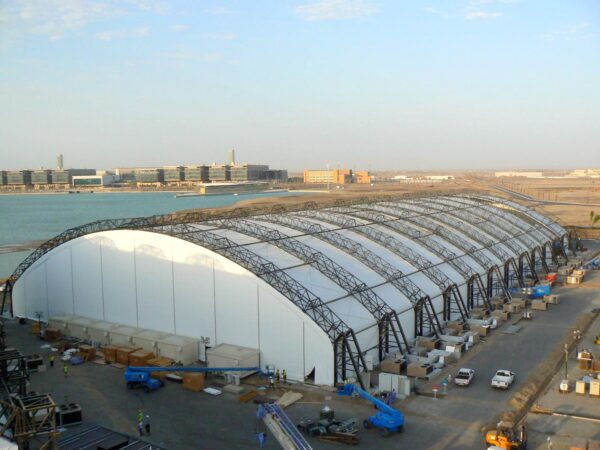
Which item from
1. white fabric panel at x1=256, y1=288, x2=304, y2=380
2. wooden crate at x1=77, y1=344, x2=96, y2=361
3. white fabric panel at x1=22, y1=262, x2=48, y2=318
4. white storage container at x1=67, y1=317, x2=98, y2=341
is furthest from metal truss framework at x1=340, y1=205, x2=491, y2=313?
white fabric panel at x1=22, y1=262, x2=48, y2=318

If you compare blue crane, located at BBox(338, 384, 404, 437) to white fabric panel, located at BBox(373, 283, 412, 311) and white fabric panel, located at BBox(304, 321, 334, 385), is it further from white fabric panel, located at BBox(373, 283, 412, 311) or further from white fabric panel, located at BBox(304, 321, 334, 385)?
white fabric panel, located at BBox(373, 283, 412, 311)

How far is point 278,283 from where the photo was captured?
25.4m

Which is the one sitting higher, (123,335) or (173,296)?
(173,296)

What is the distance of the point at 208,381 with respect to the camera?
2428 centimetres

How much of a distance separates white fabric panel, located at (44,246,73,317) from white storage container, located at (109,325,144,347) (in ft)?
18.5

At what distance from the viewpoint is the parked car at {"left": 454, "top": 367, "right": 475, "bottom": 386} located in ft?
76.5

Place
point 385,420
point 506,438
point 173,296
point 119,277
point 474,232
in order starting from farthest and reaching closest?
point 474,232 < point 119,277 < point 173,296 < point 385,420 < point 506,438

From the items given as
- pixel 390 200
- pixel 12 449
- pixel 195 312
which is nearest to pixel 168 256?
pixel 195 312

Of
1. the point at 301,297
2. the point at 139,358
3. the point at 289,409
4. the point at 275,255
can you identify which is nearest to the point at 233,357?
the point at 301,297

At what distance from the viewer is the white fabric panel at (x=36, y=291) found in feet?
112

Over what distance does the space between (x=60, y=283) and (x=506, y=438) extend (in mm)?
25867

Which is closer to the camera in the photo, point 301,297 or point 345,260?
point 301,297

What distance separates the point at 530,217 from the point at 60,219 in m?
95.1

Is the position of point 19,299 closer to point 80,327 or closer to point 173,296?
point 80,327
